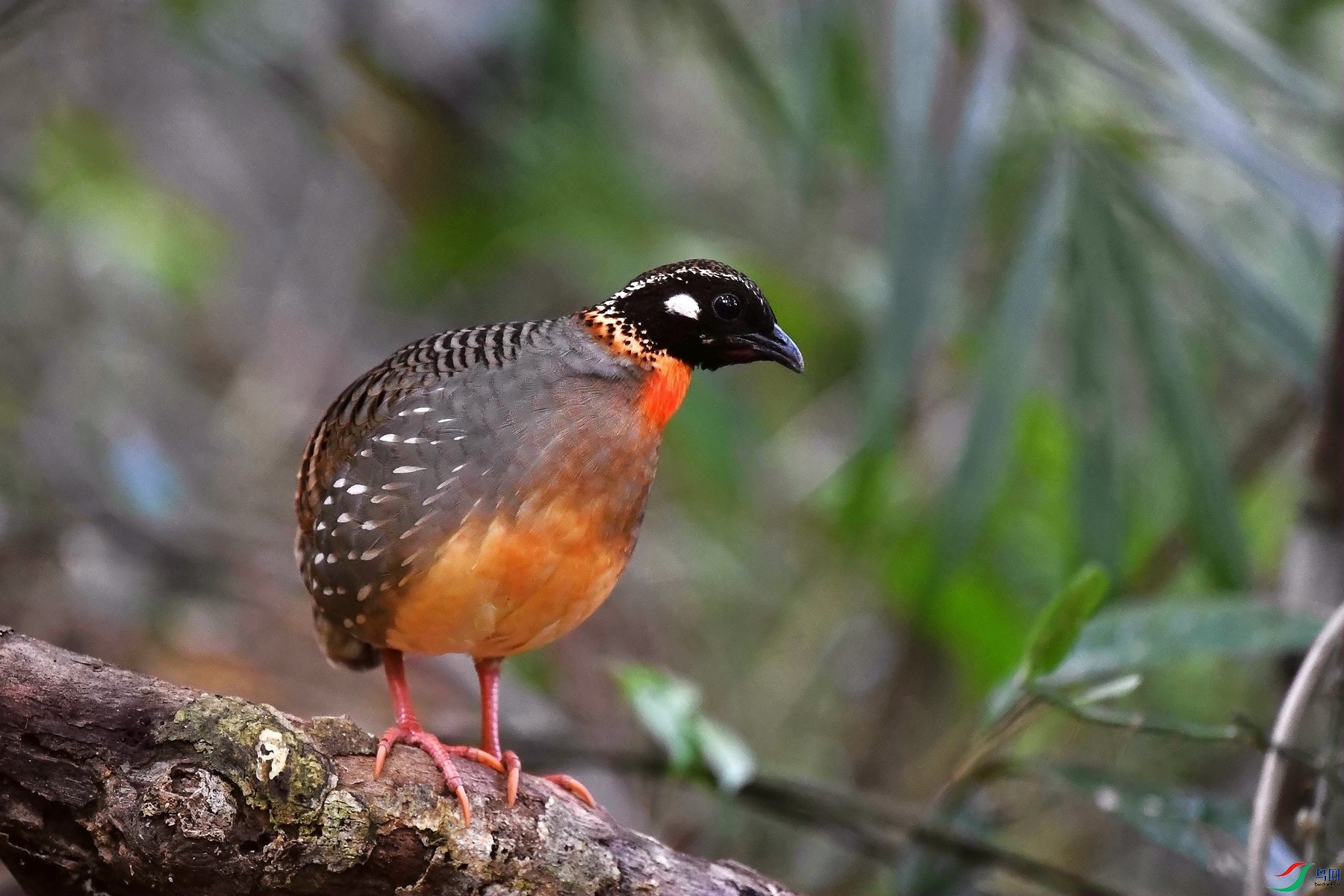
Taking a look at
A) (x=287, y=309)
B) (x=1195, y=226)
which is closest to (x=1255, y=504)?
(x=1195, y=226)

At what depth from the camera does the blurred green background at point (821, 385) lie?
319cm

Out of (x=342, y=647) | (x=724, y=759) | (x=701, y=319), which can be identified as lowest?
(x=724, y=759)

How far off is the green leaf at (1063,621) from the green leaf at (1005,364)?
640 millimetres

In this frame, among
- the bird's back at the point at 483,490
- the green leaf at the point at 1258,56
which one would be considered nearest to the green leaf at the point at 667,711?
the bird's back at the point at 483,490

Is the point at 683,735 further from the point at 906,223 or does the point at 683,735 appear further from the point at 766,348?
the point at 906,223

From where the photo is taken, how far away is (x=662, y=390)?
234 centimetres

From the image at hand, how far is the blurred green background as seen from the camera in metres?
3.19

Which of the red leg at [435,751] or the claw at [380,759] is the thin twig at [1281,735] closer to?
the red leg at [435,751]

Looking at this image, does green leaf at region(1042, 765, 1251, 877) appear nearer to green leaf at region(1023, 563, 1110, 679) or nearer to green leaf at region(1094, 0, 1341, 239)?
green leaf at region(1023, 563, 1110, 679)

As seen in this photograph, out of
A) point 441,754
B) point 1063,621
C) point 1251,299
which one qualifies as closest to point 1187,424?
point 1251,299

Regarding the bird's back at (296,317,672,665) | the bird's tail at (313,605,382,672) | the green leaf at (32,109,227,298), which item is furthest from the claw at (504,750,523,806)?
the green leaf at (32,109,227,298)

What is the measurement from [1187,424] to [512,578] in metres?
1.90

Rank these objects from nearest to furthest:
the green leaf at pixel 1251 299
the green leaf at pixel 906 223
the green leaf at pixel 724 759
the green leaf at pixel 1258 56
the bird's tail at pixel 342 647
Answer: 1. the bird's tail at pixel 342 647
2. the green leaf at pixel 724 759
3. the green leaf at pixel 906 223
4. the green leaf at pixel 1251 299
5. the green leaf at pixel 1258 56

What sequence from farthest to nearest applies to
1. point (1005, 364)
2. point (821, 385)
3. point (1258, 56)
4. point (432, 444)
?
point (821, 385) < point (1258, 56) < point (1005, 364) < point (432, 444)
